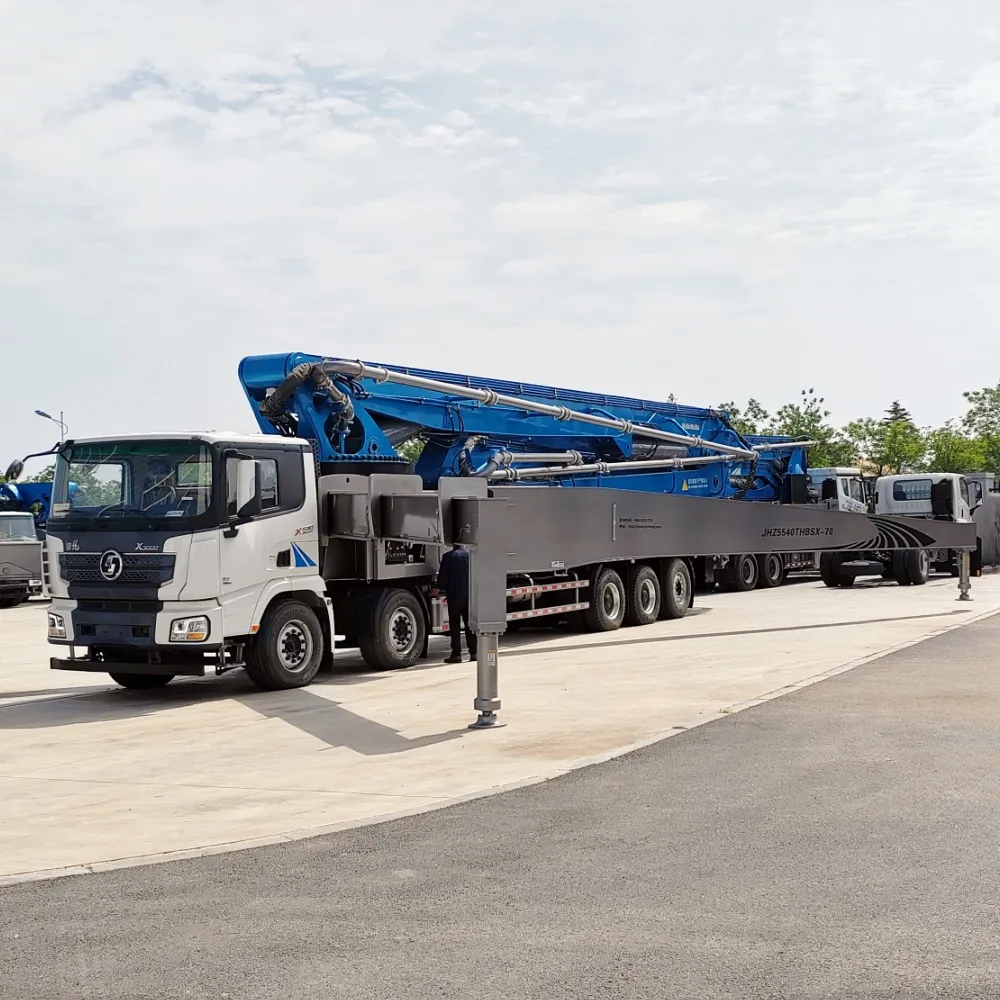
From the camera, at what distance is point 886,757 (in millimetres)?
8883

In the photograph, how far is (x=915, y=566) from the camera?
28859 millimetres

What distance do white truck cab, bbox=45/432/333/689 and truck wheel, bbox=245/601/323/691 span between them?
→ 0.6 inches

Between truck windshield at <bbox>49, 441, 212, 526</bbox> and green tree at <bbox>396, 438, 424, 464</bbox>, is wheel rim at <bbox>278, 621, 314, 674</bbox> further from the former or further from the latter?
green tree at <bbox>396, 438, 424, 464</bbox>

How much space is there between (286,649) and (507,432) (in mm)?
8625

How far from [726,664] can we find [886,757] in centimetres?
577

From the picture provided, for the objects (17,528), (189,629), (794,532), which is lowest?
(189,629)

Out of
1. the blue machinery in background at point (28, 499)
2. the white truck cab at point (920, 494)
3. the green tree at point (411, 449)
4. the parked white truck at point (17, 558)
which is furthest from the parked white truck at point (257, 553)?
the blue machinery in background at point (28, 499)

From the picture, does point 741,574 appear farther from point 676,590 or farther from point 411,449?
point 411,449

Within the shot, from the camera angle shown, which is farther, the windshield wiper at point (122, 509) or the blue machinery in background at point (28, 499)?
the blue machinery in background at point (28, 499)

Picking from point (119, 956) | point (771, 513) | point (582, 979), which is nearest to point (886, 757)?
point (582, 979)

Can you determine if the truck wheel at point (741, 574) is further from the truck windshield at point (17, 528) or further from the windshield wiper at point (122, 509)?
the windshield wiper at point (122, 509)

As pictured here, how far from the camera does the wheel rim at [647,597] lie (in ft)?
65.8

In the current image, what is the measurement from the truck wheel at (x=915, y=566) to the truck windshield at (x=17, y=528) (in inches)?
789

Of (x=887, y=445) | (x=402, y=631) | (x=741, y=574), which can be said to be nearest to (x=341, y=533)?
(x=402, y=631)
